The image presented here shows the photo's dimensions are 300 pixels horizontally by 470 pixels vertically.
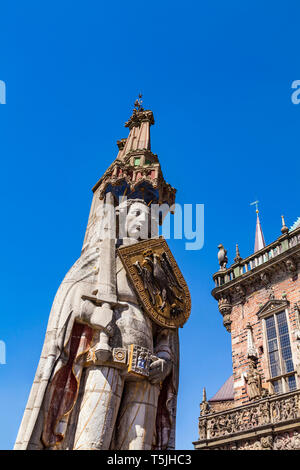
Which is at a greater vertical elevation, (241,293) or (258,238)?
(258,238)

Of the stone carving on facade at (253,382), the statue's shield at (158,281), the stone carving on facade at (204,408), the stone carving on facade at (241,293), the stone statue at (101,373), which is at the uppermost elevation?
the stone carving on facade at (241,293)

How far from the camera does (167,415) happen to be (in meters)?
5.71

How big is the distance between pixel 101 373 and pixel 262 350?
1459 cm

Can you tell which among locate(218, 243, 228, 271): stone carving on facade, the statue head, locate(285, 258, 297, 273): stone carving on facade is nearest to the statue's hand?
the statue head

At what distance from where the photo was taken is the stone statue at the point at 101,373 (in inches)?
183

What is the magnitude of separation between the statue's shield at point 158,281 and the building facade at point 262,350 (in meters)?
10.5

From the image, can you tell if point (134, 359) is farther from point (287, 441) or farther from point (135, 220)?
point (287, 441)

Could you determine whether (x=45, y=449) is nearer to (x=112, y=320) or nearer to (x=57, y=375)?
(x=57, y=375)

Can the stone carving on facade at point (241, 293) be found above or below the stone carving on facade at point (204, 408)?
above

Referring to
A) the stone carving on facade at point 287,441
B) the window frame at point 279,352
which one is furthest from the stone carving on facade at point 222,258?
the stone carving on facade at point 287,441

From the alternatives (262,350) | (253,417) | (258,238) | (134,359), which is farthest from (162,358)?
(258,238)

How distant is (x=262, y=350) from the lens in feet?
59.1

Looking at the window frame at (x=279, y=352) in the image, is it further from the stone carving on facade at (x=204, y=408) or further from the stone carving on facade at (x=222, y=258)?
the stone carving on facade at (x=222, y=258)
